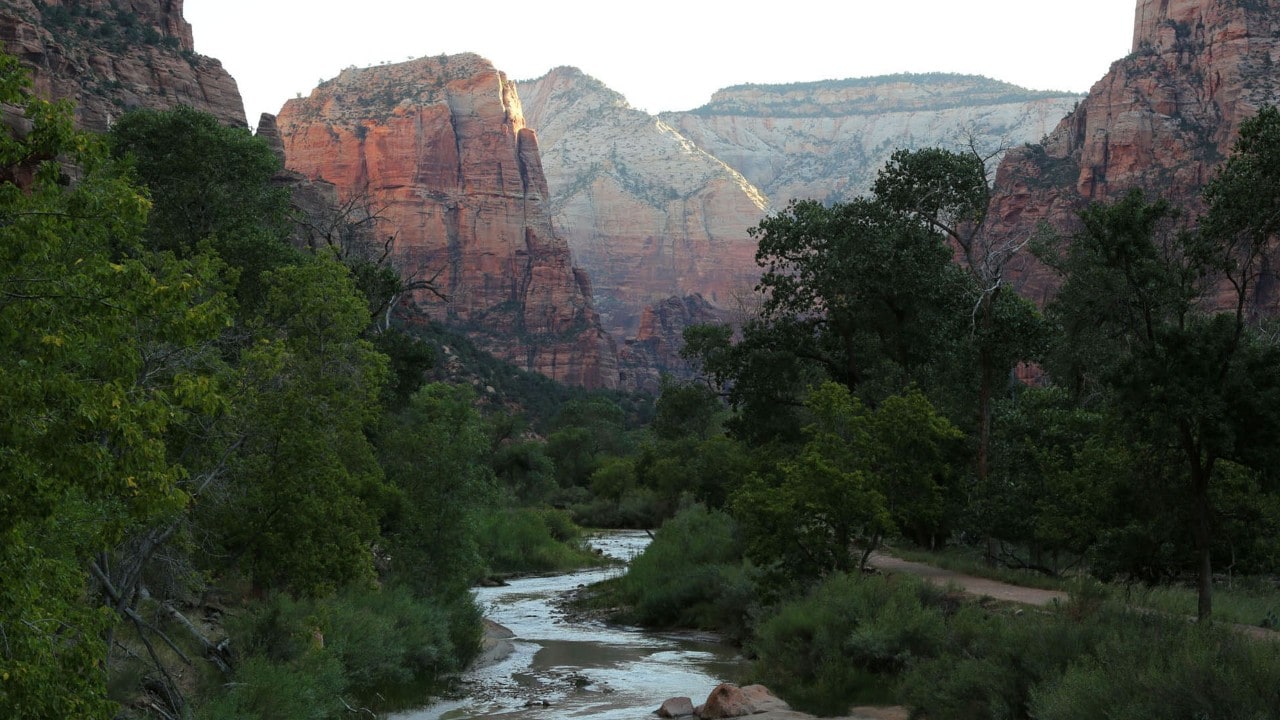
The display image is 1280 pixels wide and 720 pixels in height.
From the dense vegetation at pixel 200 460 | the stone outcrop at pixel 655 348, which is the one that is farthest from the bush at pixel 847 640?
the stone outcrop at pixel 655 348

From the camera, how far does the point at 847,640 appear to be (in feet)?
64.1

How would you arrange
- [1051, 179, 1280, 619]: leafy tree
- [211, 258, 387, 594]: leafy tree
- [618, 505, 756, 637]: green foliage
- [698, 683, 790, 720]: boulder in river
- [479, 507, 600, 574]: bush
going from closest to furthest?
[1051, 179, 1280, 619]: leafy tree < [211, 258, 387, 594]: leafy tree < [698, 683, 790, 720]: boulder in river < [618, 505, 756, 637]: green foliage < [479, 507, 600, 574]: bush

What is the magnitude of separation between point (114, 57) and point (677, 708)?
5832cm

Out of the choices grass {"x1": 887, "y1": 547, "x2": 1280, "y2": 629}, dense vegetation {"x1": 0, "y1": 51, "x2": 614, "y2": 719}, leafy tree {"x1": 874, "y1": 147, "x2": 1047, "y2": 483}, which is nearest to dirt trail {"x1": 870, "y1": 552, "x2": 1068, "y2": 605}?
grass {"x1": 887, "y1": 547, "x2": 1280, "y2": 629}

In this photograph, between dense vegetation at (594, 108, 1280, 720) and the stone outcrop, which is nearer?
dense vegetation at (594, 108, 1280, 720)

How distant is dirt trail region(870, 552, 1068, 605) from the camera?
66.1 feet

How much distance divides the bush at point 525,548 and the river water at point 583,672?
10593 millimetres

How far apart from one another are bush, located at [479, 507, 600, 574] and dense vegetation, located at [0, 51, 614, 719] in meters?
9.15

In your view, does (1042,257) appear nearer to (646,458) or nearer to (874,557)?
(874,557)

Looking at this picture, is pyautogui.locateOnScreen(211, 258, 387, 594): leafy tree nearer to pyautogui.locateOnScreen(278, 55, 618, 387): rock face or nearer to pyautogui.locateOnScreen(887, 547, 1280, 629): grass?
pyautogui.locateOnScreen(887, 547, 1280, 629): grass

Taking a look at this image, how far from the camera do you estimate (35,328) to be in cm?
816

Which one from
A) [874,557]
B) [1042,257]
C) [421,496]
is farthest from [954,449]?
[421,496]

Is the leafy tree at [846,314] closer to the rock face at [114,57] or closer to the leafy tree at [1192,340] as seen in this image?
the leafy tree at [1192,340]

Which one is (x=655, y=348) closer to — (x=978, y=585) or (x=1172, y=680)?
(x=978, y=585)
